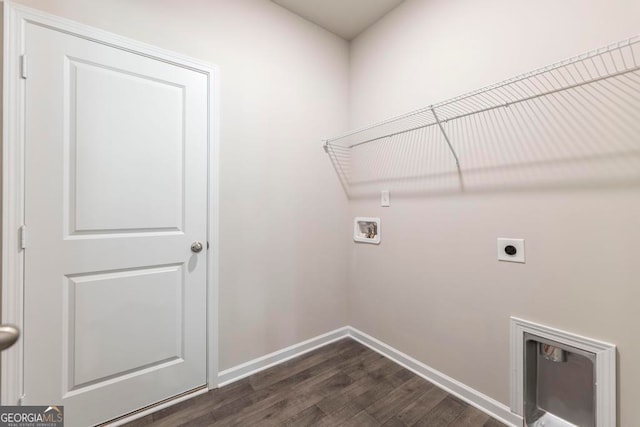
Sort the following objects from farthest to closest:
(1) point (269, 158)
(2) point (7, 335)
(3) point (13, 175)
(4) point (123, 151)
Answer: (1) point (269, 158) → (4) point (123, 151) → (3) point (13, 175) → (2) point (7, 335)

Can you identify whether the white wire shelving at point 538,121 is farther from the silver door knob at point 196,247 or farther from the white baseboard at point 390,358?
the silver door knob at point 196,247

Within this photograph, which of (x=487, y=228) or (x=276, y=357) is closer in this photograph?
(x=487, y=228)

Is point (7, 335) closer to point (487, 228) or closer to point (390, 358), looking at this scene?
point (487, 228)

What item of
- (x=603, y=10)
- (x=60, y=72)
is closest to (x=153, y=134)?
(x=60, y=72)

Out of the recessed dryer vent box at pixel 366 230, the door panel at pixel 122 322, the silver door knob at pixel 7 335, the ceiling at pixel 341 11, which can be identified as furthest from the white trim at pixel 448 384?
the ceiling at pixel 341 11

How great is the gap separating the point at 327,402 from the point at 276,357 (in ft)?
1.81

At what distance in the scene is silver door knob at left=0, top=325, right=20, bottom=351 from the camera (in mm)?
530

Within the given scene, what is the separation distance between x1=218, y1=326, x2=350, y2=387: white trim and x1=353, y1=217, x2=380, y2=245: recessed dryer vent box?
0.85m

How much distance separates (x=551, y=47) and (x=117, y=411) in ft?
9.58

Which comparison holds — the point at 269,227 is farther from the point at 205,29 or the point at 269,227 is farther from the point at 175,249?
the point at 205,29

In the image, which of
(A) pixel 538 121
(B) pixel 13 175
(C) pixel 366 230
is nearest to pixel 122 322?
(B) pixel 13 175

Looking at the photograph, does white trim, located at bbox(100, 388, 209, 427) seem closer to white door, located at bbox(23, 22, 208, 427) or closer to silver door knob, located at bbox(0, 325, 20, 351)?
white door, located at bbox(23, 22, 208, 427)

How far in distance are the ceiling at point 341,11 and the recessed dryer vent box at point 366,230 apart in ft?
5.33

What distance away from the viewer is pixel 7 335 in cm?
54
